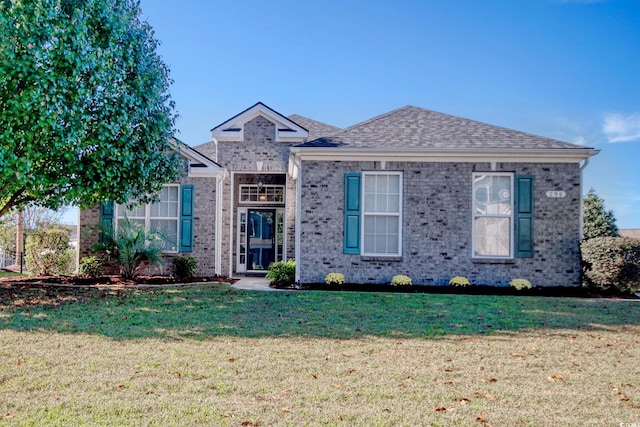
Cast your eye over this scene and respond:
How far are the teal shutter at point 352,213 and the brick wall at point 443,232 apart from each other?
15 cm

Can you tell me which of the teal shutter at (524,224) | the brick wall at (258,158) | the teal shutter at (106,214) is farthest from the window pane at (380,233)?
the teal shutter at (106,214)

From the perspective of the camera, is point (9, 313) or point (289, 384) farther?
point (9, 313)

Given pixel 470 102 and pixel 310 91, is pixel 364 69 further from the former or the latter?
pixel 470 102

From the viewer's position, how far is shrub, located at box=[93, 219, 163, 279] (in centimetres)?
1177

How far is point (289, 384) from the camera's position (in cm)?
418

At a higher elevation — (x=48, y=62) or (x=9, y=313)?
(x=48, y=62)

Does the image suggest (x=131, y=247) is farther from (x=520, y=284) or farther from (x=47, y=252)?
(x=520, y=284)

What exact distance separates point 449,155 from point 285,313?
606 cm

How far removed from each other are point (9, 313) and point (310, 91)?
9686mm

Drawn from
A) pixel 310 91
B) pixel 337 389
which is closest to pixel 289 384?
pixel 337 389

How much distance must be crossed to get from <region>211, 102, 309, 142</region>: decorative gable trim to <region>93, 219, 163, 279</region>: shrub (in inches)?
165

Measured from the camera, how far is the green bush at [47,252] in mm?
13086

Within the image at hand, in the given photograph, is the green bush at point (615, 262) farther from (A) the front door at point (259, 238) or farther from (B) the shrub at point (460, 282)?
(A) the front door at point (259, 238)

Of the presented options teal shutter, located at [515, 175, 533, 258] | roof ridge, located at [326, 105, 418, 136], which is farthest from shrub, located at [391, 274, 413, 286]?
roof ridge, located at [326, 105, 418, 136]
